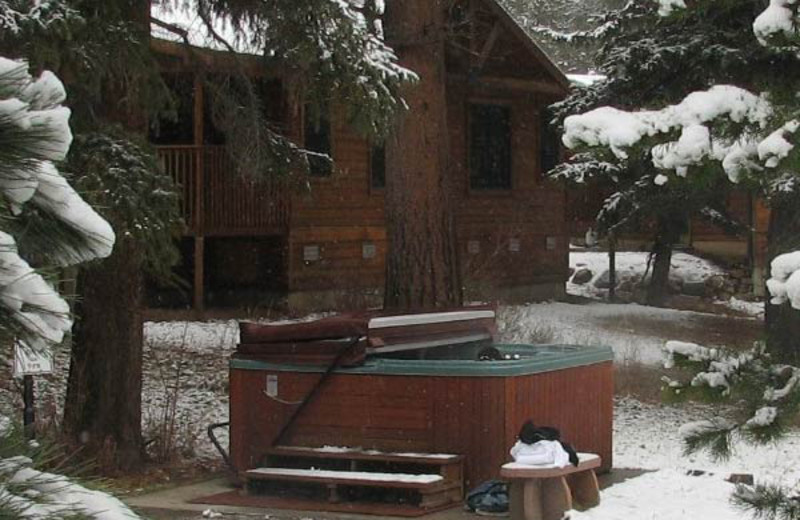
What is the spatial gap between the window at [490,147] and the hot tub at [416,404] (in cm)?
1572

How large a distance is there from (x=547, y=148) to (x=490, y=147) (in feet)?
6.75

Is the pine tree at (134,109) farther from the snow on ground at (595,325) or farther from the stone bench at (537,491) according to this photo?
the snow on ground at (595,325)

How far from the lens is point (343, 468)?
10070 millimetres

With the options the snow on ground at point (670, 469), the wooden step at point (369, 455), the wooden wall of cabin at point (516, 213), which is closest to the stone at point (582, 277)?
the wooden wall of cabin at point (516, 213)

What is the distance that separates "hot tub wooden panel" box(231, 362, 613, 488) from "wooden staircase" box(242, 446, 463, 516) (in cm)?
13

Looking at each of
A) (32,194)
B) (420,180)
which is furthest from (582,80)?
(32,194)

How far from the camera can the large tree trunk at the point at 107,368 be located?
1102cm

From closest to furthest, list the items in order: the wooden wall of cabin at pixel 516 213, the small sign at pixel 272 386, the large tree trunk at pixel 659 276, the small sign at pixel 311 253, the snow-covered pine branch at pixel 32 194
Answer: the snow-covered pine branch at pixel 32 194 → the small sign at pixel 272 386 → the small sign at pixel 311 253 → the wooden wall of cabin at pixel 516 213 → the large tree trunk at pixel 659 276

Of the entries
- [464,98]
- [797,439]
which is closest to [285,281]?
[464,98]

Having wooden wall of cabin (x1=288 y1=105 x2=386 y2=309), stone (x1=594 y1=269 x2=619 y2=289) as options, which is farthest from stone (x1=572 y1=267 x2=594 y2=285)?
wooden wall of cabin (x1=288 y1=105 x2=386 y2=309)

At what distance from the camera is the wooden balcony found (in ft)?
66.6

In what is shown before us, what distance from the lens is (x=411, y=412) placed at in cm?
995

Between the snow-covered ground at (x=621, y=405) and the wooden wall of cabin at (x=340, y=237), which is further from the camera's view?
the wooden wall of cabin at (x=340, y=237)

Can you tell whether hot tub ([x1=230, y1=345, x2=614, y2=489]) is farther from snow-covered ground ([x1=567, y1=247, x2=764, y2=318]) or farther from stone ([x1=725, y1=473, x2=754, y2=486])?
snow-covered ground ([x1=567, y1=247, x2=764, y2=318])
